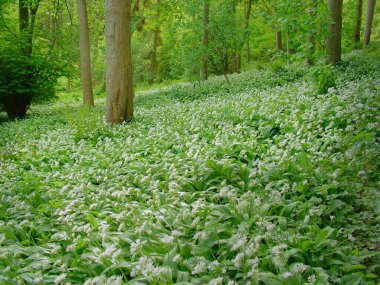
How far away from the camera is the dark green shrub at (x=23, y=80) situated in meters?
14.6

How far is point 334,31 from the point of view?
11203 mm

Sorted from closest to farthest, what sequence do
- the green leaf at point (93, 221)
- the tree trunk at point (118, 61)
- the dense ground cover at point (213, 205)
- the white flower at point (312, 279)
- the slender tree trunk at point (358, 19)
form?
the white flower at point (312, 279), the dense ground cover at point (213, 205), the green leaf at point (93, 221), the tree trunk at point (118, 61), the slender tree trunk at point (358, 19)

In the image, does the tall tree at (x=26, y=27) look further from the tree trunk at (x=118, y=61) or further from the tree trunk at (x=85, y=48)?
the tree trunk at (x=118, y=61)

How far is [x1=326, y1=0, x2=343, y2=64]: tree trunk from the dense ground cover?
5.35 m

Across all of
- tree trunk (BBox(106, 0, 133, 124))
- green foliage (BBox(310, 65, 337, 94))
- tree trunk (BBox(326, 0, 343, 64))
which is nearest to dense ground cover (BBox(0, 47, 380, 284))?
green foliage (BBox(310, 65, 337, 94))

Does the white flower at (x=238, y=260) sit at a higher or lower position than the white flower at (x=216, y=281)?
higher

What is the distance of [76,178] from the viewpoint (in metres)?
5.42

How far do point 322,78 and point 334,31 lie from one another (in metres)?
4.83

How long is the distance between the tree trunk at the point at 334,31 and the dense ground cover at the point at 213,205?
535 centimetres

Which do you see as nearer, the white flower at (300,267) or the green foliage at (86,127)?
the white flower at (300,267)

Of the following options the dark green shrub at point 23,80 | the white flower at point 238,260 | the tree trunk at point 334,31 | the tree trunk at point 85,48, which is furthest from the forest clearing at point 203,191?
the dark green shrub at point 23,80

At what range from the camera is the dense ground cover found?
2801 mm

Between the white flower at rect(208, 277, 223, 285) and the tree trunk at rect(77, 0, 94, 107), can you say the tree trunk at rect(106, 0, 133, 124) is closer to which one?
the tree trunk at rect(77, 0, 94, 107)

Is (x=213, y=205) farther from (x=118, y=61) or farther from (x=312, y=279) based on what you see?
(x=118, y=61)
